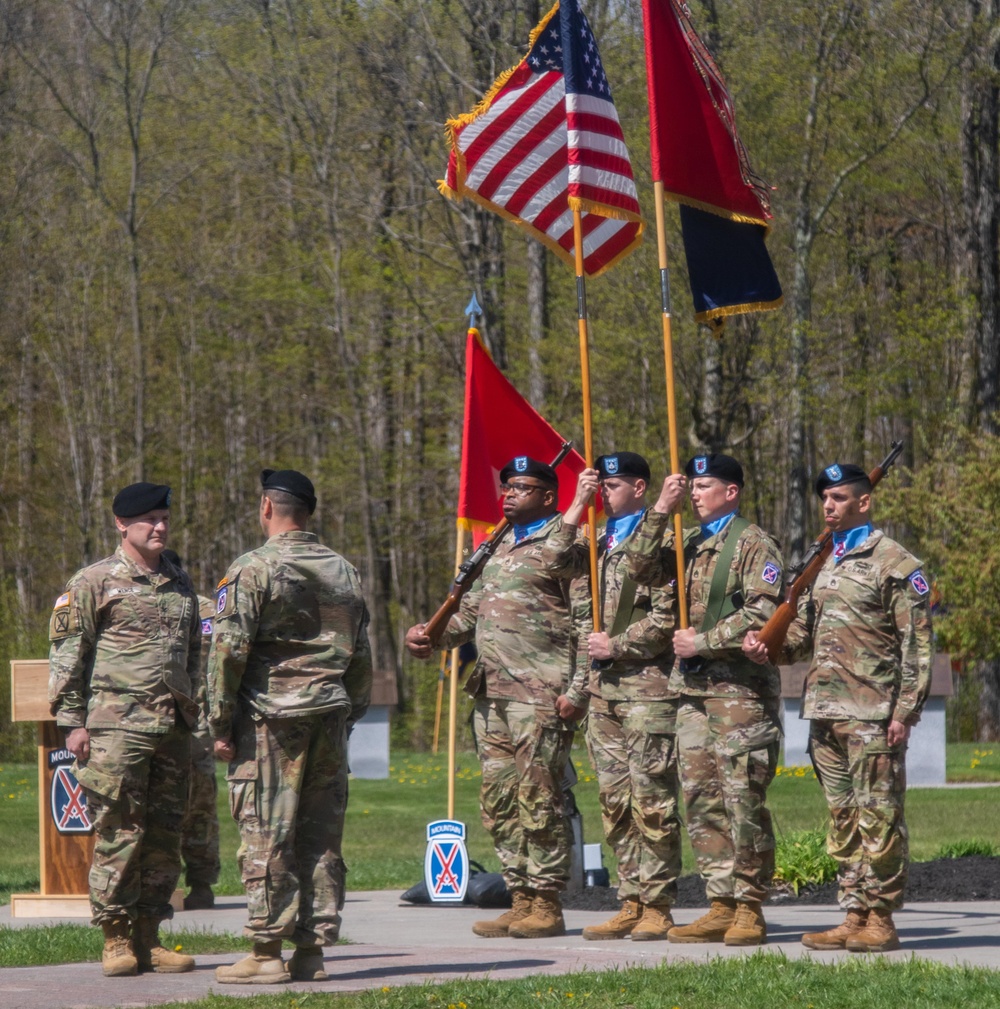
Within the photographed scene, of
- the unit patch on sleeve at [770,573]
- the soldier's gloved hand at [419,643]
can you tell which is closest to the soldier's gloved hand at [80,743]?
the soldier's gloved hand at [419,643]

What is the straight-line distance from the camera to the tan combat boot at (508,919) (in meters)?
9.26

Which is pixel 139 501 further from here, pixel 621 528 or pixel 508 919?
pixel 508 919

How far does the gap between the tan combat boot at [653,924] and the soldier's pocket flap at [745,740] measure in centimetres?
98

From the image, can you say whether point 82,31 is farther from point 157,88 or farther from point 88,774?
point 88,774

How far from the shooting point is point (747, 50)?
2525cm

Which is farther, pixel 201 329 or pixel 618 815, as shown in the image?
pixel 201 329

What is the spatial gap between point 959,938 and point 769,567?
208 centimetres

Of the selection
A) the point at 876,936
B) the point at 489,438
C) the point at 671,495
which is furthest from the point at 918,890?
the point at 489,438

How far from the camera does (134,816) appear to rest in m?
8.02

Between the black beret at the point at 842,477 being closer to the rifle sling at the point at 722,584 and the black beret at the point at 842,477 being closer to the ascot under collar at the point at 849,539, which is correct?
the ascot under collar at the point at 849,539

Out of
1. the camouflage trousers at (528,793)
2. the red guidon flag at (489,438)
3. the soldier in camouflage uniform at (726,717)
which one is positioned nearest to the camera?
the soldier in camouflage uniform at (726,717)

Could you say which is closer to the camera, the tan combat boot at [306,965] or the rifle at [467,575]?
the tan combat boot at [306,965]

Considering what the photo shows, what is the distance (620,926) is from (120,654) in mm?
2868

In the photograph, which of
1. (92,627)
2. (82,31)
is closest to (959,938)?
(92,627)
